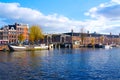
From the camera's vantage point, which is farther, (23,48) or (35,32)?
(35,32)

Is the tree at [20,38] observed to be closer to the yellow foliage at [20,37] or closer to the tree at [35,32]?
the yellow foliage at [20,37]

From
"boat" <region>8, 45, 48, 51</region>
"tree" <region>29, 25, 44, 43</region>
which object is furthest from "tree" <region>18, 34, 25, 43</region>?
"boat" <region>8, 45, 48, 51</region>

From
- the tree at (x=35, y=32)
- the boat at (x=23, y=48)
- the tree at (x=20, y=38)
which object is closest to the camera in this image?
the boat at (x=23, y=48)

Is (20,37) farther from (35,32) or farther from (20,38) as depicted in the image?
(35,32)

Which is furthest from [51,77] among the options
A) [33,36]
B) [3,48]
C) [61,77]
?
[33,36]

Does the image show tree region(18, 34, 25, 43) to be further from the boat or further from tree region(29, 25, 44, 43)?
the boat

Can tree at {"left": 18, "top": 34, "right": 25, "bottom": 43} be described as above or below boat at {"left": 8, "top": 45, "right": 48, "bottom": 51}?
above

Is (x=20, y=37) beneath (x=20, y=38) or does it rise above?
above

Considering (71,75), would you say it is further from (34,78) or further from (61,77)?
(34,78)

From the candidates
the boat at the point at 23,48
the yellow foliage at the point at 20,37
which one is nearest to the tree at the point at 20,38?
the yellow foliage at the point at 20,37

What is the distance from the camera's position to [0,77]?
41.3m

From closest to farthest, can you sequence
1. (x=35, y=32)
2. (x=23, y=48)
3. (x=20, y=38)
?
1. (x=23, y=48)
2. (x=35, y=32)
3. (x=20, y=38)

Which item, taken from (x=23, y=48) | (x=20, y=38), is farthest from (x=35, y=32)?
(x=23, y=48)

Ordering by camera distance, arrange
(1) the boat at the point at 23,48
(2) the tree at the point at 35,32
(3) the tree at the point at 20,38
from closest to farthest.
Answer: (1) the boat at the point at 23,48, (2) the tree at the point at 35,32, (3) the tree at the point at 20,38
